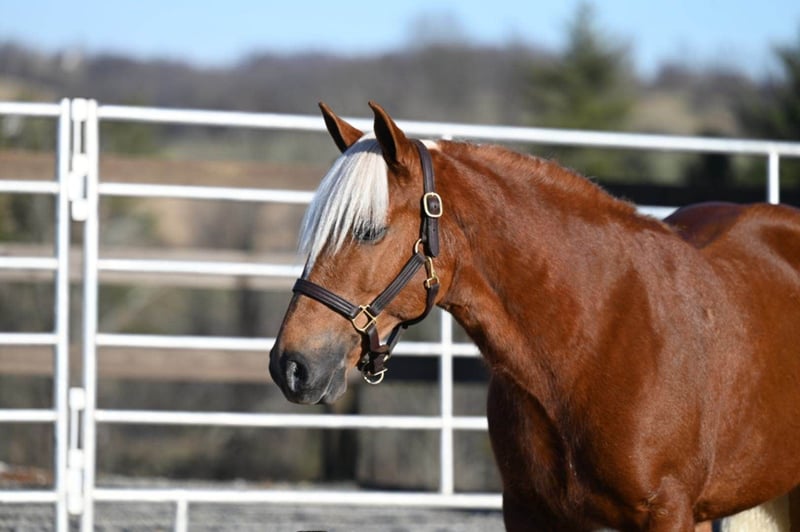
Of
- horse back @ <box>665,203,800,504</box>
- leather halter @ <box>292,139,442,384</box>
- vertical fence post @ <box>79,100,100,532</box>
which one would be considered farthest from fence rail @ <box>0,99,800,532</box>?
leather halter @ <box>292,139,442,384</box>

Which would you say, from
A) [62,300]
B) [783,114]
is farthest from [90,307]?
[783,114]

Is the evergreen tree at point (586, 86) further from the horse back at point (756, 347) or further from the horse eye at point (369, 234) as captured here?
the horse eye at point (369, 234)

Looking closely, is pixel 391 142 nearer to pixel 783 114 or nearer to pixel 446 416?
pixel 446 416

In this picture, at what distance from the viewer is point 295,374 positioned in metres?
2.47

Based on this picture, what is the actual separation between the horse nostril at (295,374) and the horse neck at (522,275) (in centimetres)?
46

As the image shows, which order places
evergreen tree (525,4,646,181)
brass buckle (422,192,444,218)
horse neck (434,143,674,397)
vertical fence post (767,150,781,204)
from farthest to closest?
1. evergreen tree (525,4,646,181)
2. vertical fence post (767,150,781,204)
3. horse neck (434,143,674,397)
4. brass buckle (422,192,444,218)

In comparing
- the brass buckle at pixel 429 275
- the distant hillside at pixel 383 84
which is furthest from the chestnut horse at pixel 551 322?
the distant hillside at pixel 383 84

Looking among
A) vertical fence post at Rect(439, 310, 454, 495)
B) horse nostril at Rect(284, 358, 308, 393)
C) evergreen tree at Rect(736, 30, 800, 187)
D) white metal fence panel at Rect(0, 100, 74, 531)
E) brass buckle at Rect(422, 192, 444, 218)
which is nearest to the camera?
horse nostril at Rect(284, 358, 308, 393)

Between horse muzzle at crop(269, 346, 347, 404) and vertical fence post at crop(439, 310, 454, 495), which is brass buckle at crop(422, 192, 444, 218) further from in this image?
vertical fence post at crop(439, 310, 454, 495)

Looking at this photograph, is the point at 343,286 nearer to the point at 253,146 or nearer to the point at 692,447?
the point at 692,447

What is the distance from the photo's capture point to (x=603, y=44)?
79.8ft

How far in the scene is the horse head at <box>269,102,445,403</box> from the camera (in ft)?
8.16

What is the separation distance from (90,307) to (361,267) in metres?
2.17

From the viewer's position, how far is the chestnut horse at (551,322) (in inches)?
99.5
